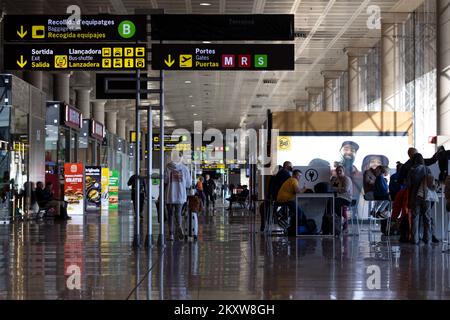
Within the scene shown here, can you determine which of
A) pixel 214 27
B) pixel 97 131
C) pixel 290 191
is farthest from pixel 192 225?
pixel 97 131

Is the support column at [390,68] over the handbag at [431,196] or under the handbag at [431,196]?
over

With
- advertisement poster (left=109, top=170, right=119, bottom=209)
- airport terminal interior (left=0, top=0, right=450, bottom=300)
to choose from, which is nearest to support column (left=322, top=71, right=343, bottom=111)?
airport terminal interior (left=0, top=0, right=450, bottom=300)

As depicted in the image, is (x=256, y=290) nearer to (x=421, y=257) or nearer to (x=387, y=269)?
(x=387, y=269)

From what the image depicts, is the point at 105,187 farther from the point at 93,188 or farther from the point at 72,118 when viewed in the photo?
the point at 72,118

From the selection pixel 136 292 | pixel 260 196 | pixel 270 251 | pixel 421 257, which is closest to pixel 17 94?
pixel 260 196

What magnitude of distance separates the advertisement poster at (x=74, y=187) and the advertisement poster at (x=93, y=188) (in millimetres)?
2954

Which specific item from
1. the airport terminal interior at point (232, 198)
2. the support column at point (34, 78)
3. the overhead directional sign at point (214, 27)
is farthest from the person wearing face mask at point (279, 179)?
the support column at point (34, 78)

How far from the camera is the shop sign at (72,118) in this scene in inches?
1251

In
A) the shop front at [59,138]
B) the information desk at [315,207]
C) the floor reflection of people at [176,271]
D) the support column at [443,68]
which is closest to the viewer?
the floor reflection of people at [176,271]

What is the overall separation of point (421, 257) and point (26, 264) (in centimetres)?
526

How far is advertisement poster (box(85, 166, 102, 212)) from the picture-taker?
3328 centimetres

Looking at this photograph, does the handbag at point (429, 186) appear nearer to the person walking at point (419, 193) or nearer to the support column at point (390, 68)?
the person walking at point (419, 193)

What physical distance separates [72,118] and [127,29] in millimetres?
21005

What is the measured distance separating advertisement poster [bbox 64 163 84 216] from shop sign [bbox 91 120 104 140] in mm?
10740
